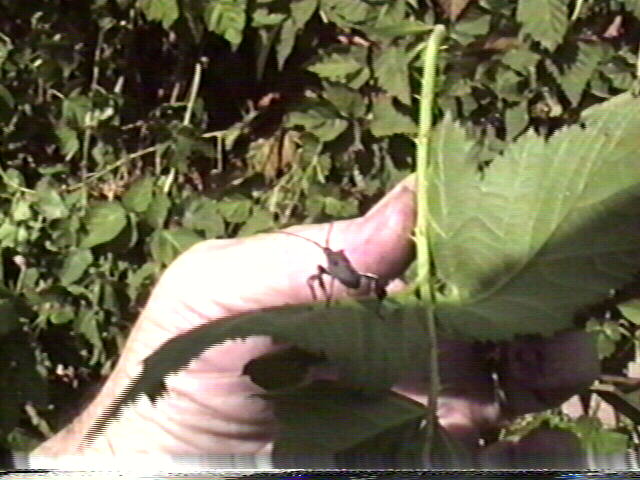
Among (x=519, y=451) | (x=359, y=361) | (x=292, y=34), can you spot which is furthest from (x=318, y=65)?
(x=519, y=451)

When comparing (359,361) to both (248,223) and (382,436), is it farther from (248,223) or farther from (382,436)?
(248,223)

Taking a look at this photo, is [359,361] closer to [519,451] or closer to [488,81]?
[519,451]

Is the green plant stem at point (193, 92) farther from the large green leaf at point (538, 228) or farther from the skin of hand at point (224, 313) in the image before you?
the large green leaf at point (538, 228)

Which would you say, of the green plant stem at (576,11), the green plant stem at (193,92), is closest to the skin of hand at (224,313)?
the green plant stem at (193,92)

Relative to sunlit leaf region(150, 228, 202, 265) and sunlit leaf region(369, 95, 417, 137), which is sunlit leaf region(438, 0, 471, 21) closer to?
sunlit leaf region(369, 95, 417, 137)

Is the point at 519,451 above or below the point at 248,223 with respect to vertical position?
below

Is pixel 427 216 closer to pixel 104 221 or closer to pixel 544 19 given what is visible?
pixel 544 19

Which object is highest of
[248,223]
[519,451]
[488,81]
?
[488,81]
